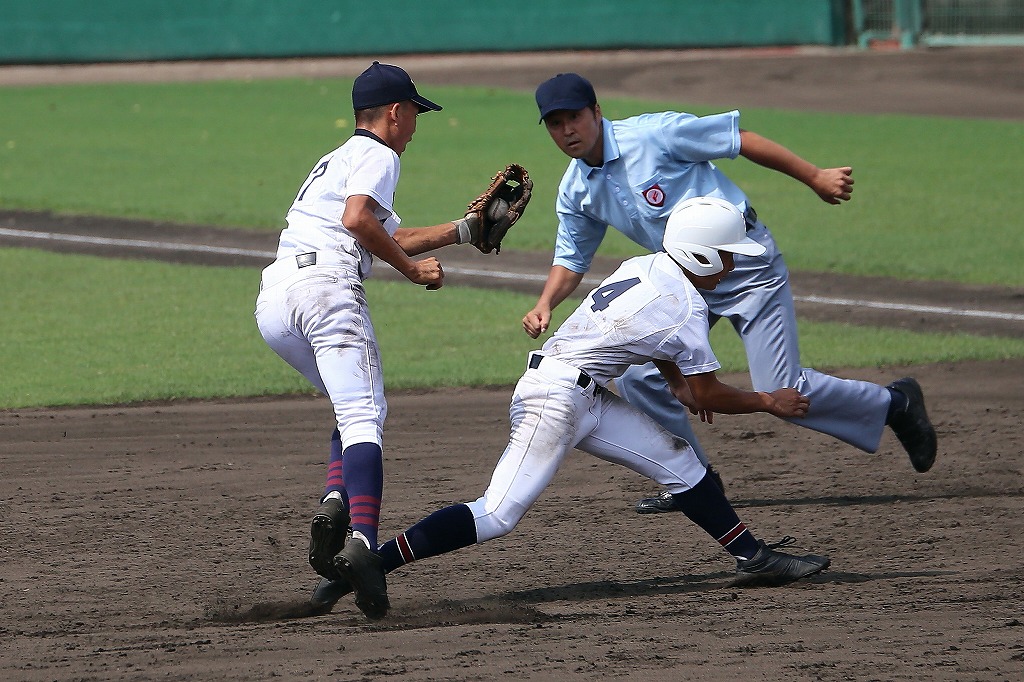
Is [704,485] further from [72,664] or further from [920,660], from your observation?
[72,664]

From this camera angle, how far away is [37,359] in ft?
31.6

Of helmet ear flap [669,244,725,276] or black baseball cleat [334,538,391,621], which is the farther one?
helmet ear flap [669,244,725,276]

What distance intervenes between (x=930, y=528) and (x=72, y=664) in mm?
3509

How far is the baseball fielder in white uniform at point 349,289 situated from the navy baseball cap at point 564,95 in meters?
0.53

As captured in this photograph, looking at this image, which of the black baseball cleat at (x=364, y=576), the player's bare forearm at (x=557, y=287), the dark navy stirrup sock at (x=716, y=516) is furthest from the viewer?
the player's bare forearm at (x=557, y=287)

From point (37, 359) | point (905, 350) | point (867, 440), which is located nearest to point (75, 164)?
point (37, 359)

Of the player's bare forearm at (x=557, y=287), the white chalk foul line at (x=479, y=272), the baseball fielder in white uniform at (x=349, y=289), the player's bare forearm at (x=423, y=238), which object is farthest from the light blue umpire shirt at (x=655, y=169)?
the white chalk foul line at (x=479, y=272)

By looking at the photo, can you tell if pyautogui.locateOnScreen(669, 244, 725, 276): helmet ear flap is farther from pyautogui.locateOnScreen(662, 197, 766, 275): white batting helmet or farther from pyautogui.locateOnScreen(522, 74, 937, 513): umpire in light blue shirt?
pyautogui.locateOnScreen(522, 74, 937, 513): umpire in light blue shirt

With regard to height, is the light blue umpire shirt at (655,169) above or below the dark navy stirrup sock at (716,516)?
above

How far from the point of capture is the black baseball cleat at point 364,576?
4773mm

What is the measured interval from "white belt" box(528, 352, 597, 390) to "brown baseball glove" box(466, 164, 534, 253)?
81 cm

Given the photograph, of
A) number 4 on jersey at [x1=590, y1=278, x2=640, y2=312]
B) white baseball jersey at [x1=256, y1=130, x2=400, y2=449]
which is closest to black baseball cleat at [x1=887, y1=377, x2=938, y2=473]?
number 4 on jersey at [x1=590, y1=278, x2=640, y2=312]

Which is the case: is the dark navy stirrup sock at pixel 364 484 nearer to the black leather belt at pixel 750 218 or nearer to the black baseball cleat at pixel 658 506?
the black baseball cleat at pixel 658 506

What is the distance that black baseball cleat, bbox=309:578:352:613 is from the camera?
499 cm
